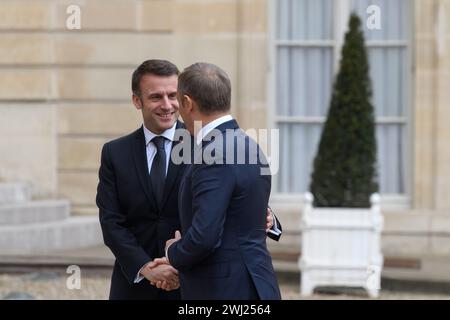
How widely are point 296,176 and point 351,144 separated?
1.43m

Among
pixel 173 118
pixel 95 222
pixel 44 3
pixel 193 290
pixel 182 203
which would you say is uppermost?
pixel 44 3

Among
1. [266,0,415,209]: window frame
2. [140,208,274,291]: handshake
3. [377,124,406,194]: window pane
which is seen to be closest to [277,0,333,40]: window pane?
[266,0,415,209]: window frame

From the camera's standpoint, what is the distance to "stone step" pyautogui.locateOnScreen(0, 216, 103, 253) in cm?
1123

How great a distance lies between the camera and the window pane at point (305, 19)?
12.2m

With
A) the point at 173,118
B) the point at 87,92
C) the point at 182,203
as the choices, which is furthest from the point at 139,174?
the point at 87,92

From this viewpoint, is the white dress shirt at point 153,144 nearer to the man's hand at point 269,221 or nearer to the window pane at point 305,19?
the man's hand at point 269,221

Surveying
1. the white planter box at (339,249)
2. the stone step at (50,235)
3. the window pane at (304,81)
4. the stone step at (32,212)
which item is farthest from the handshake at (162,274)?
the window pane at (304,81)

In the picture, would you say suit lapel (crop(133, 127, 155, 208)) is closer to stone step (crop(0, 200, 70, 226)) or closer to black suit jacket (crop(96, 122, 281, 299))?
black suit jacket (crop(96, 122, 281, 299))

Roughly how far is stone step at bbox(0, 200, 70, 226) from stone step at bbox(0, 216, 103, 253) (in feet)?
0.25

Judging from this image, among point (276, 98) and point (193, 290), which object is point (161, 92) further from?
point (276, 98)

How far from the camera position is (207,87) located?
4168mm

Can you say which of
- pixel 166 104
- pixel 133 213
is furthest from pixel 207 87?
pixel 133 213

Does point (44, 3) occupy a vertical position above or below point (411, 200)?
above
